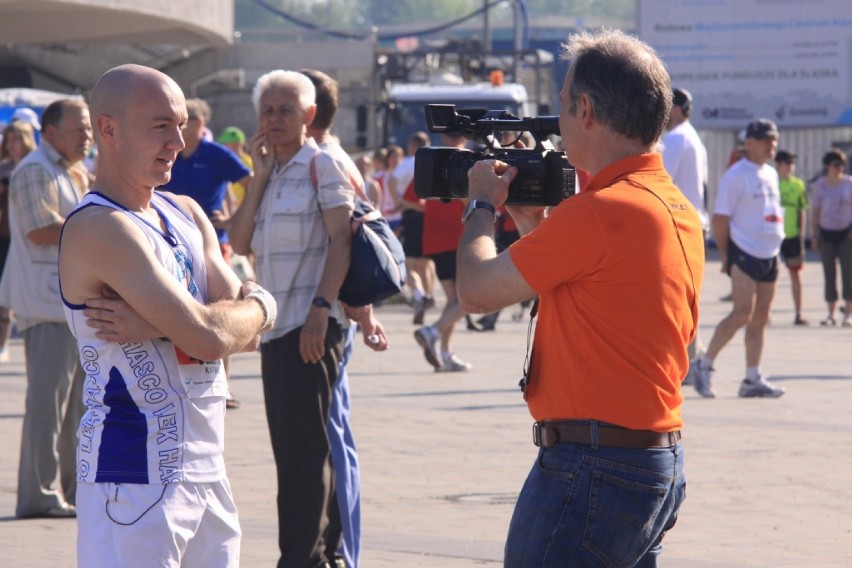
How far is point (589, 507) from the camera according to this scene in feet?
11.2

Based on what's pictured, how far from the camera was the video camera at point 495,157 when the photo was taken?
3.72 metres

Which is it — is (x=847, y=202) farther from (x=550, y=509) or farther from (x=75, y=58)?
(x=75, y=58)

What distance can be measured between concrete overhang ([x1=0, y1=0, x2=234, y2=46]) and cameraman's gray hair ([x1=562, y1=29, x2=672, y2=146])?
58.5 feet

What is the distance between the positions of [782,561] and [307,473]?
1.98 metres

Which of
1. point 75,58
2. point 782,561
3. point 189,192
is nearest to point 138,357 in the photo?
point 782,561

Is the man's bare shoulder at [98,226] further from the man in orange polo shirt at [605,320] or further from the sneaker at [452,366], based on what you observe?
the sneaker at [452,366]

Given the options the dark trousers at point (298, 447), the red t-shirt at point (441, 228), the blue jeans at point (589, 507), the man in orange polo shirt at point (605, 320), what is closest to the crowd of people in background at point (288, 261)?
the dark trousers at point (298, 447)

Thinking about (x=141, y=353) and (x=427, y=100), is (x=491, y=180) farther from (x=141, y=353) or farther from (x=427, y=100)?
(x=427, y=100)

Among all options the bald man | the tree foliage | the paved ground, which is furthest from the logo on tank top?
the tree foliage

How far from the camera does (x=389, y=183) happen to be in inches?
723

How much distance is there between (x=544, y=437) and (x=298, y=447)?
2.03 m

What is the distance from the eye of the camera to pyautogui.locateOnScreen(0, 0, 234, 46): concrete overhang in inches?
831

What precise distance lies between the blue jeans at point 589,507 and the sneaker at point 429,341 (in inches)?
335

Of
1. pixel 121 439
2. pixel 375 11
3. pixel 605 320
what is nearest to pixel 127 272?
pixel 121 439
